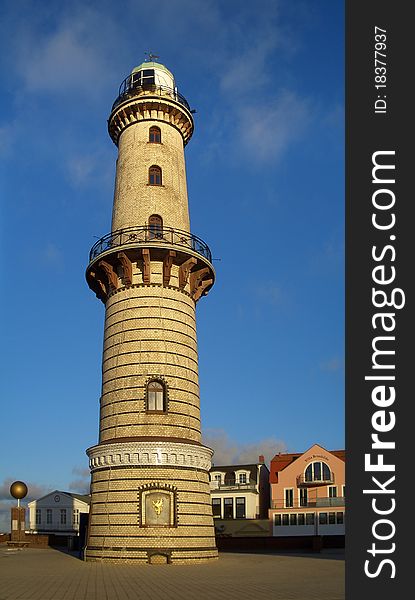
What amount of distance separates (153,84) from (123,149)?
3943mm

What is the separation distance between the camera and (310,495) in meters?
54.5

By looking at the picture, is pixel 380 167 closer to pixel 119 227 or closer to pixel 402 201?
pixel 402 201

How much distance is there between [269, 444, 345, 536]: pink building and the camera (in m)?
52.3

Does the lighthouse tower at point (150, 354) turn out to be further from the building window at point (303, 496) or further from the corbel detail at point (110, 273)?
the building window at point (303, 496)

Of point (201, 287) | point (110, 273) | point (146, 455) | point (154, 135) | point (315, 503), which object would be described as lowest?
point (315, 503)

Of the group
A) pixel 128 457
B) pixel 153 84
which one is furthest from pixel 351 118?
pixel 153 84

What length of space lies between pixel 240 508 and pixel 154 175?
37.5m

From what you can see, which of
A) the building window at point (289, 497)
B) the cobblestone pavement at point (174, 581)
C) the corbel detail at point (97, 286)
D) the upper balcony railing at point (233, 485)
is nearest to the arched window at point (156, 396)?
the corbel detail at point (97, 286)

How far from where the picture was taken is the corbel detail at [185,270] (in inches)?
1181

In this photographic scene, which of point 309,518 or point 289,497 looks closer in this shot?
point 309,518

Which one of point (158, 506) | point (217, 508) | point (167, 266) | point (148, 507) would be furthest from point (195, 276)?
point (217, 508)

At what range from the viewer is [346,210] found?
1327 cm

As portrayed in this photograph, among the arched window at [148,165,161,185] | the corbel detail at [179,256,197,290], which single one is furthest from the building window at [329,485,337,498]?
the arched window at [148,165,161,185]

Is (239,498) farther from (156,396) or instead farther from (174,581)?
(174,581)
